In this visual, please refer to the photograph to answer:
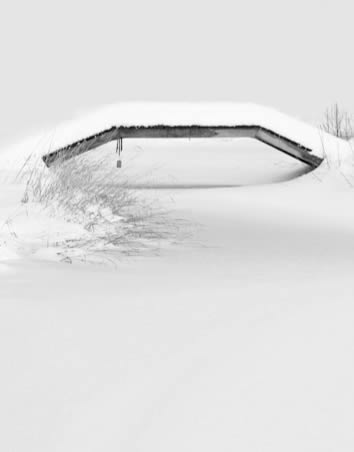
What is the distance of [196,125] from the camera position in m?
14.4

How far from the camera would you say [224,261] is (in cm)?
569

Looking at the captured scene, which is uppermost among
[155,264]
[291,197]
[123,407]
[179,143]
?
[179,143]

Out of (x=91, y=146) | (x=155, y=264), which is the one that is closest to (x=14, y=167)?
(x=91, y=146)

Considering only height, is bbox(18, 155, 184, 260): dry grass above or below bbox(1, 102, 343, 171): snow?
below

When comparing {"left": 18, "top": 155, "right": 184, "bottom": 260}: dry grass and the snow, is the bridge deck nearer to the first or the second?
the snow

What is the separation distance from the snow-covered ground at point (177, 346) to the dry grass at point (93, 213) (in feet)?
0.68

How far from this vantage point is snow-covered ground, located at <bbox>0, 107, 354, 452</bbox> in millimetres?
2264

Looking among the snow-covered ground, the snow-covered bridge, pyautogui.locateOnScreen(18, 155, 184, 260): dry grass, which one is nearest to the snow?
the snow-covered bridge

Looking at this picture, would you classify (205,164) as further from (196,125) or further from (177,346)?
(177,346)

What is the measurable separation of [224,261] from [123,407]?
3.32m

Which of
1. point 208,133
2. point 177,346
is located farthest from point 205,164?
point 177,346

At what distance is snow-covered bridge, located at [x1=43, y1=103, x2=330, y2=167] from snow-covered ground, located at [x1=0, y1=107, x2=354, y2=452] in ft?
24.1

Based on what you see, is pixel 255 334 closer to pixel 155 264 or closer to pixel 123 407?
pixel 123 407

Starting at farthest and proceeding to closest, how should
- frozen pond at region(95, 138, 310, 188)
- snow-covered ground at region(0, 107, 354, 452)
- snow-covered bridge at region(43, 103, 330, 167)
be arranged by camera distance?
1. frozen pond at region(95, 138, 310, 188)
2. snow-covered bridge at region(43, 103, 330, 167)
3. snow-covered ground at region(0, 107, 354, 452)
